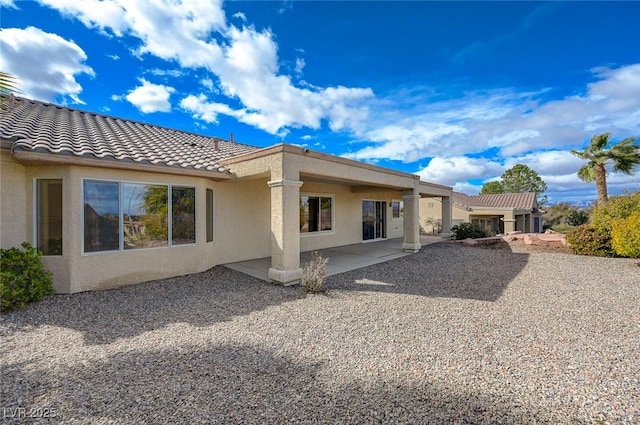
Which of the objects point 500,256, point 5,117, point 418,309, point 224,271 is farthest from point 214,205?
point 500,256

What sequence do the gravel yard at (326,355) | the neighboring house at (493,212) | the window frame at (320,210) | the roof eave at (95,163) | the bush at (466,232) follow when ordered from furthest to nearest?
the neighboring house at (493,212), the bush at (466,232), the window frame at (320,210), the roof eave at (95,163), the gravel yard at (326,355)

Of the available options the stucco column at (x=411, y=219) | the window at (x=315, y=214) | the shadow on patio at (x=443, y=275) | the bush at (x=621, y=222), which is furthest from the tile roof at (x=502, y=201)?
the window at (x=315, y=214)

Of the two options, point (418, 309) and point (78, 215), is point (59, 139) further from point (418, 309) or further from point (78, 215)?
point (418, 309)

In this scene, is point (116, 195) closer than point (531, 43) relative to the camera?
Yes

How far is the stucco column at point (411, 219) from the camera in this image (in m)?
14.0

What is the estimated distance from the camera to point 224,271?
991 cm

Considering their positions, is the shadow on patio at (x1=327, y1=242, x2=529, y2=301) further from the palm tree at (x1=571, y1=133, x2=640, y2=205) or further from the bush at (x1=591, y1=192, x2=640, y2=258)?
the palm tree at (x1=571, y1=133, x2=640, y2=205)

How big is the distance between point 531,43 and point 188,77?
15.3m

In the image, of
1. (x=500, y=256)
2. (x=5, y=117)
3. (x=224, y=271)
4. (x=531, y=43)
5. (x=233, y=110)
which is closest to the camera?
(x=5, y=117)

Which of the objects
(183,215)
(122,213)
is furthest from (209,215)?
(122,213)

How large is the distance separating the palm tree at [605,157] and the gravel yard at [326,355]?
15076mm

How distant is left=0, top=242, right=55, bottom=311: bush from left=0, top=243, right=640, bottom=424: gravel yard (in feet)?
1.00

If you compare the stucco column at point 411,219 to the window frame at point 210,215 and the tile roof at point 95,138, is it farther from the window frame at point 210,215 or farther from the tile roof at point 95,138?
the window frame at point 210,215

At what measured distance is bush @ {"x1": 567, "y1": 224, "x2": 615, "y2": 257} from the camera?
1245 centimetres
